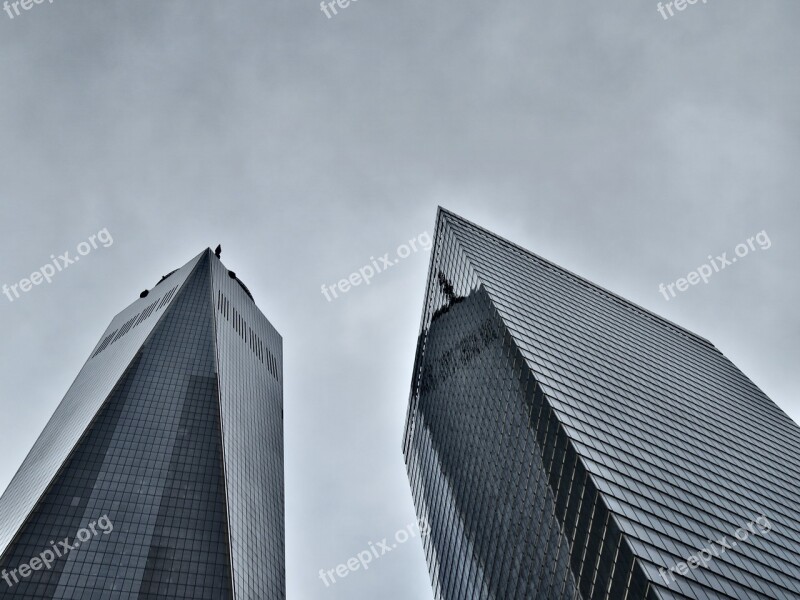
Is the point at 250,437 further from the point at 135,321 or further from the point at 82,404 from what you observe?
the point at 135,321

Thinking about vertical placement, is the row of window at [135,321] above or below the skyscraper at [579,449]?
above

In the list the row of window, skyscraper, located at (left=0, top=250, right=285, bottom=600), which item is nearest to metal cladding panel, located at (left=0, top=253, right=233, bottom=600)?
skyscraper, located at (left=0, top=250, right=285, bottom=600)

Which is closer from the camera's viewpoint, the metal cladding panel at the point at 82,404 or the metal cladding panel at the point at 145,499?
the metal cladding panel at the point at 145,499

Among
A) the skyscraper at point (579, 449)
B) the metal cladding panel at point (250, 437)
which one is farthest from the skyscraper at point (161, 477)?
the skyscraper at point (579, 449)

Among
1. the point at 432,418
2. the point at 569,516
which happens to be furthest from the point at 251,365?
the point at 569,516

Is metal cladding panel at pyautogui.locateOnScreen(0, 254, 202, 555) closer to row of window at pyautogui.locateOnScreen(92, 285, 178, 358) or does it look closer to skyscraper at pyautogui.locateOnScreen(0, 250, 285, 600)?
row of window at pyautogui.locateOnScreen(92, 285, 178, 358)

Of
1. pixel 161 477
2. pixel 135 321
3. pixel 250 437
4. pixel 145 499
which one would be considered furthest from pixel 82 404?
pixel 145 499

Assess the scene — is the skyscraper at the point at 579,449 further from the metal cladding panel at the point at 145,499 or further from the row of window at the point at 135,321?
the row of window at the point at 135,321

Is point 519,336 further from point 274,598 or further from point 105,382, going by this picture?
point 105,382
